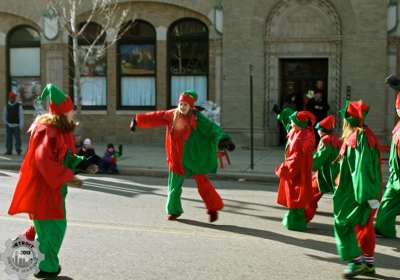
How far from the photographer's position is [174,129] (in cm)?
856

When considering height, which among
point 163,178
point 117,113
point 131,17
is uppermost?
point 131,17

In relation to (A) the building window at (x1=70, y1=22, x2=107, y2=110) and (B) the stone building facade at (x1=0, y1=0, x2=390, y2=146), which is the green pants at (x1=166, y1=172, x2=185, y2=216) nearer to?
(B) the stone building facade at (x1=0, y1=0, x2=390, y2=146)

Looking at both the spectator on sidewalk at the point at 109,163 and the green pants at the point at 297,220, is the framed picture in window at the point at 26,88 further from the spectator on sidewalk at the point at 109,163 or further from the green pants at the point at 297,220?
the green pants at the point at 297,220

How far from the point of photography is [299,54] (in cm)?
1836

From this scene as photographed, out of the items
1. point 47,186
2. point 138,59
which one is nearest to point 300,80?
point 138,59

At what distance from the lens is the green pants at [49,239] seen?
547 cm

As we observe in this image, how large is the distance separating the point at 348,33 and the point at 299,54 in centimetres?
149

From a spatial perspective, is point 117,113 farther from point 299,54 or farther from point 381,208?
point 381,208

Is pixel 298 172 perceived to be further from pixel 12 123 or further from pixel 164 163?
pixel 12 123

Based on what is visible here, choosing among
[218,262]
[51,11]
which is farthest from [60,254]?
[51,11]

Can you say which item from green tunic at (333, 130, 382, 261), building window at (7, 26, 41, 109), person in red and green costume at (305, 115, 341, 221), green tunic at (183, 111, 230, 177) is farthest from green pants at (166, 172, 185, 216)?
building window at (7, 26, 41, 109)

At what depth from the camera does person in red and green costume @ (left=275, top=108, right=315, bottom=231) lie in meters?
8.03

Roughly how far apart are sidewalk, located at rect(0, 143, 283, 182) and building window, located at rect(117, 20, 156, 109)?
219cm

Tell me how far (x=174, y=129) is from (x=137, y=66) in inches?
475
